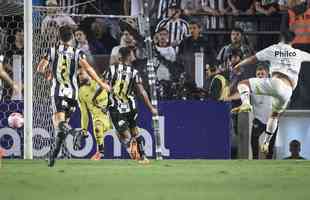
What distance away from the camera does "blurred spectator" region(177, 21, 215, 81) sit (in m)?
16.0

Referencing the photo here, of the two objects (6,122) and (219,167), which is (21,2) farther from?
(219,167)

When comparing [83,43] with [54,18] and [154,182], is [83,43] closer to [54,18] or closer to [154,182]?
[54,18]

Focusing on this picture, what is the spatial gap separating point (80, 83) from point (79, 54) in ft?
7.72

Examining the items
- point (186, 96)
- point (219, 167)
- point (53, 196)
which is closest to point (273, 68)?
point (186, 96)

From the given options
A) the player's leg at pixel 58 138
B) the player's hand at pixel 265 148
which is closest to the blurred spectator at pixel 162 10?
the player's hand at pixel 265 148

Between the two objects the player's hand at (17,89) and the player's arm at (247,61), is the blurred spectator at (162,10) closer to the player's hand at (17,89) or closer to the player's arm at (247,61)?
the player's arm at (247,61)

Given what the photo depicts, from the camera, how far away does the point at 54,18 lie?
1608 cm

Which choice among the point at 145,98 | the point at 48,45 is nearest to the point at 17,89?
the point at 48,45

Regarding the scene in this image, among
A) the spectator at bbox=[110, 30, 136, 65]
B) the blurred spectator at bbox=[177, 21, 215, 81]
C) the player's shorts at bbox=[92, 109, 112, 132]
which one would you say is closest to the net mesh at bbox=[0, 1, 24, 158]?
the player's shorts at bbox=[92, 109, 112, 132]

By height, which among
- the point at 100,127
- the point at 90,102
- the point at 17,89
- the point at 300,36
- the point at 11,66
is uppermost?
the point at 300,36

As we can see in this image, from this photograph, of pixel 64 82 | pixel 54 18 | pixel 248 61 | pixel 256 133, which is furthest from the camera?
pixel 248 61

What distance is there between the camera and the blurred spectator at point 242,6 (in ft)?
54.3

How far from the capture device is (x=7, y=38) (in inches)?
634

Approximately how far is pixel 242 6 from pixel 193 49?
1385 mm
